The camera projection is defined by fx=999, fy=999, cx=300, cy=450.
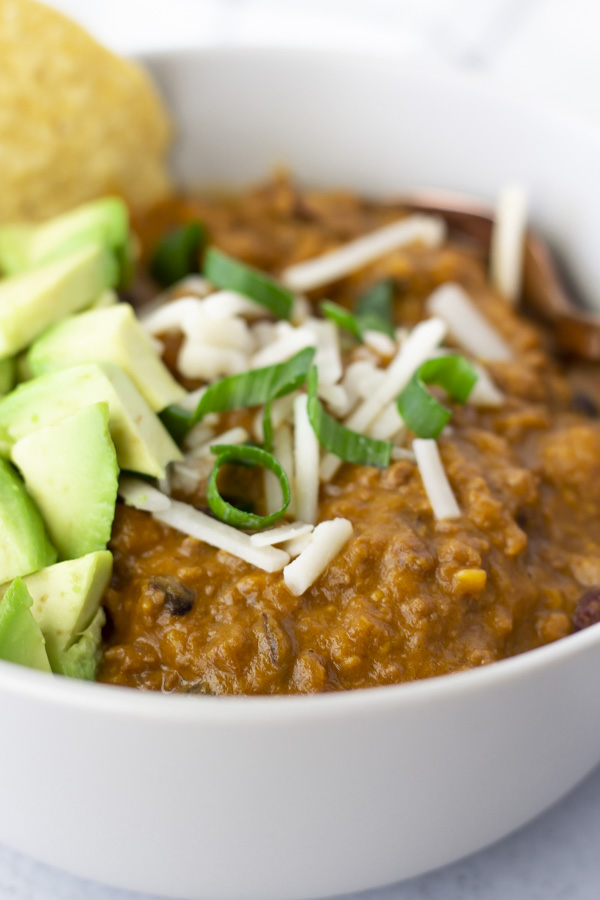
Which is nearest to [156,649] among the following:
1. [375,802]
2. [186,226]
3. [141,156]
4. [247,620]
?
[247,620]

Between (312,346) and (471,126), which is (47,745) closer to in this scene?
(312,346)

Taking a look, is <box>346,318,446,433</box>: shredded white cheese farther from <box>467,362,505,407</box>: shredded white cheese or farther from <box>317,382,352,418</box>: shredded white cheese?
<box>467,362,505,407</box>: shredded white cheese

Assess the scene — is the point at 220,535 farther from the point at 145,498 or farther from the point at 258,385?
the point at 258,385

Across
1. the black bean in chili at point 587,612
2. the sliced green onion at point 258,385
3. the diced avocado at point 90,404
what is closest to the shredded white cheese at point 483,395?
the sliced green onion at point 258,385

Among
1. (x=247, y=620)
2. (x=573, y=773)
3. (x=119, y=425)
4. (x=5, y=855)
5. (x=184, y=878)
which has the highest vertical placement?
(x=119, y=425)

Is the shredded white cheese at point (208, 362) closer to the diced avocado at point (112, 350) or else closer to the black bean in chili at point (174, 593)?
the diced avocado at point (112, 350)

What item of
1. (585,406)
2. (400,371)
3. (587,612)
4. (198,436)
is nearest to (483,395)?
(400,371)
